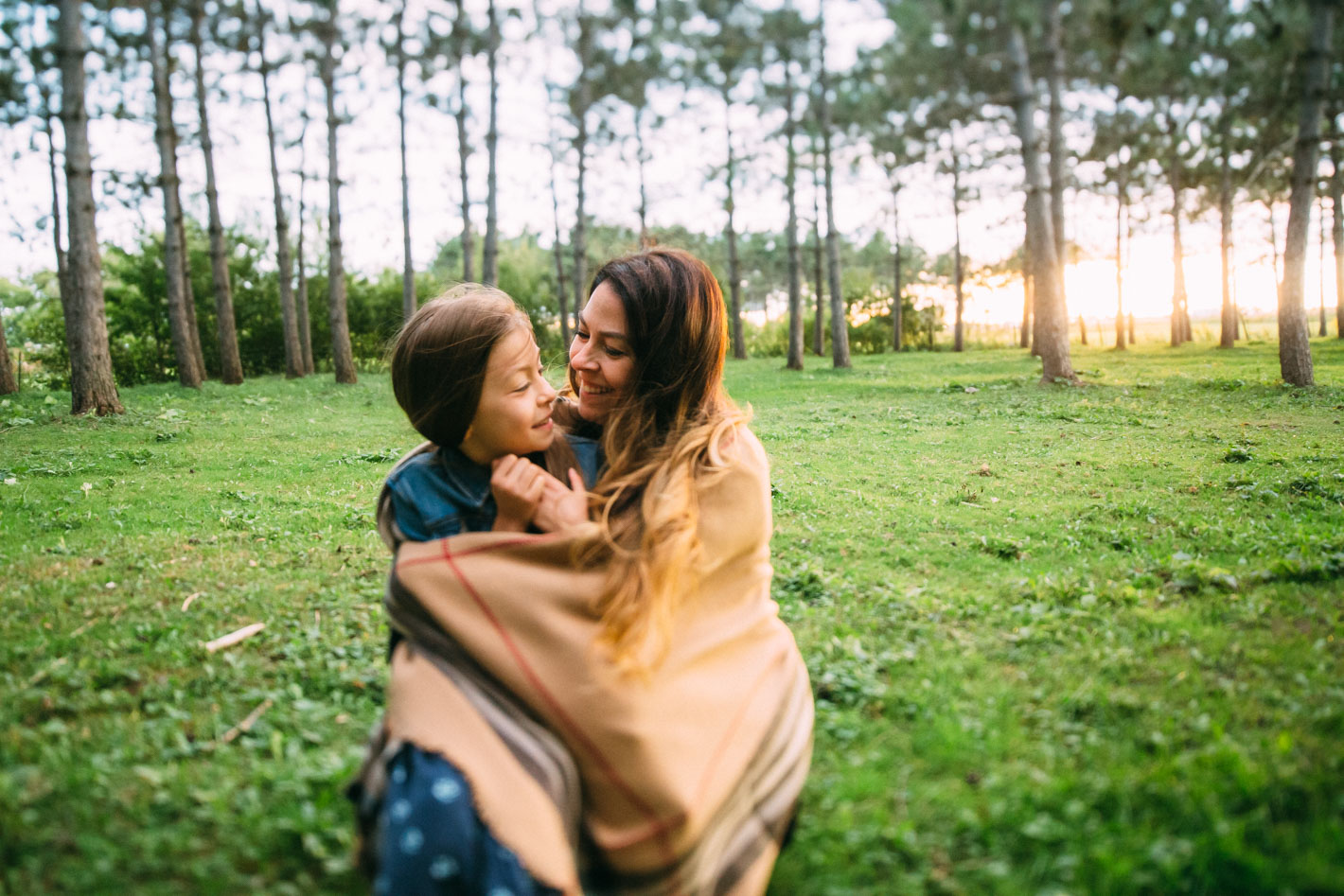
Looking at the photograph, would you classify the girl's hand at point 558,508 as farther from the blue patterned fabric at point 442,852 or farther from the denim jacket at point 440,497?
the blue patterned fabric at point 442,852

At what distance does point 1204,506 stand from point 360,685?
6.13 meters

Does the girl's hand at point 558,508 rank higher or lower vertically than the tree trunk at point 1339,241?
lower

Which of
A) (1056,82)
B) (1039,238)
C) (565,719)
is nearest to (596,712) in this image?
(565,719)

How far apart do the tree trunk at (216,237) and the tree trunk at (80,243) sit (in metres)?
7.92

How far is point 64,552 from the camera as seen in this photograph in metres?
5.27

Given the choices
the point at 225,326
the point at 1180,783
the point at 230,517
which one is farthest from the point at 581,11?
the point at 1180,783

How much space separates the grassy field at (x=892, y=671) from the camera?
7.91ft

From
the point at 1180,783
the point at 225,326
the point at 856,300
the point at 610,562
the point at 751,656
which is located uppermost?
the point at 856,300

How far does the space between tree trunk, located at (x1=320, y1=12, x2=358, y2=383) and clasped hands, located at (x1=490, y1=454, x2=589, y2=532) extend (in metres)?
18.9

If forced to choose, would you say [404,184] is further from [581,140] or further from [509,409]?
[509,409]

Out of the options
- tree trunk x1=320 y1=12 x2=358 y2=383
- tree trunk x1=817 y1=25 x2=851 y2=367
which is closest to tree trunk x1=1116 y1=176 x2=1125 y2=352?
tree trunk x1=817 y1=25 x2=851 y2=367

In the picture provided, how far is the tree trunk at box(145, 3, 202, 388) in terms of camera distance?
670 inches

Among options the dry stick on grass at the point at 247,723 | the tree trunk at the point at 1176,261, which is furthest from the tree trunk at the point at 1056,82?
the dry stick on grass at the point at 247,723

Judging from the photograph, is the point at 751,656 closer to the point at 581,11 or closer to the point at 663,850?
the point at 663,850
